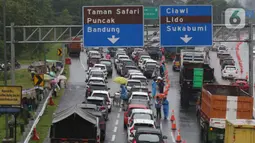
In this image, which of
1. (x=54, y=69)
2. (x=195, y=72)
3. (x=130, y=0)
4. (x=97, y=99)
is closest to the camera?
(x=97, y=99)

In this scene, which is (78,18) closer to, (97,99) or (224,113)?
(97,99)

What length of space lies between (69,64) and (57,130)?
46.7 meters

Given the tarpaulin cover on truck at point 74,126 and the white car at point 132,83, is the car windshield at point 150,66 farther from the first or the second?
the tarpaulin cover on truck at point 74,126

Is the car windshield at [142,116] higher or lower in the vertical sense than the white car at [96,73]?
lower

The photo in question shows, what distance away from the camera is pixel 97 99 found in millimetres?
33469

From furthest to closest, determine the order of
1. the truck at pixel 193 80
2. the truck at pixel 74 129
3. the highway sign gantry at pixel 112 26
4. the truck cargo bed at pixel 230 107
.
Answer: the truck at pixel 193 80
the highway sign gantry at pixel 112 26
the truck cargo bed at pixel 230 107
the truck at pixel 74 129

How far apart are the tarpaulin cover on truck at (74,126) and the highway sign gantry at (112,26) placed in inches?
232

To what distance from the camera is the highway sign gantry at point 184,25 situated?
29328 millimetres

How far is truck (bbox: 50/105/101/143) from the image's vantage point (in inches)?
921

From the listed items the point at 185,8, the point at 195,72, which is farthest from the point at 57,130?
the point at 195,72

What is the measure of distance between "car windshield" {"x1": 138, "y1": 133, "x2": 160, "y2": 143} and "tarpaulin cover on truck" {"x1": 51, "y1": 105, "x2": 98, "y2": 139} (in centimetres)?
182

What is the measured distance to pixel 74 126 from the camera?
Result: 78.1 ft

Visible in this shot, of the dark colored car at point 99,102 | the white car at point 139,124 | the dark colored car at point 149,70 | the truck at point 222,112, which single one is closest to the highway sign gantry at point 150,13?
the dark colored car at point 149,70

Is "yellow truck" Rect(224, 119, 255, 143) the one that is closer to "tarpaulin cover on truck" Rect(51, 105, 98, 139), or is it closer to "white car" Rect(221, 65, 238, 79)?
"tarpaulin cover on truck" Rect(51, 105, 98, 139)
